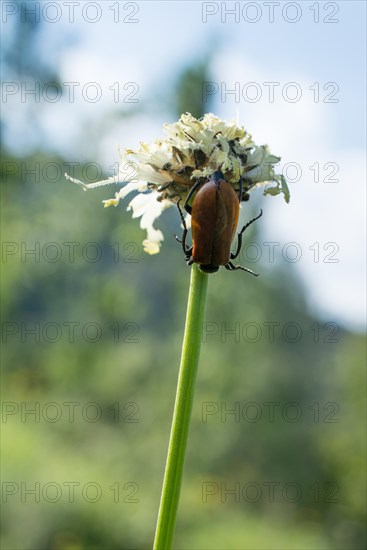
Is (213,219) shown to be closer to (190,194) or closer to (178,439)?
(190,194)

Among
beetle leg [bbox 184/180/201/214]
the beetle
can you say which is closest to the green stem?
the beetle

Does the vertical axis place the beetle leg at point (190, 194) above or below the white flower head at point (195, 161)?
below

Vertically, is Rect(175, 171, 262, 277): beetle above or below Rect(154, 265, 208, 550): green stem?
above

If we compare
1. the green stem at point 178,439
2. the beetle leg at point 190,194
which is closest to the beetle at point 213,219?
the beetle leg at point 190,194

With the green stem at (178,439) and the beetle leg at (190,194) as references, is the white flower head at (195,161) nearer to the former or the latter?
the beetle leg at (190,194)

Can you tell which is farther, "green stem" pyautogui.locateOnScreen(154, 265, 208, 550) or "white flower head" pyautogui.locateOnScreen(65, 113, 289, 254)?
"white flower head" pyautogui.locateOnScreen(65, 113, 289, 254)

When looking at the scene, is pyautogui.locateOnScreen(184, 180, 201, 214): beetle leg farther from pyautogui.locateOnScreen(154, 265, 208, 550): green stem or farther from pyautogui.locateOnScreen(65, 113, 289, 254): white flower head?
pyautogui.locateOnScreen(154, 265, 208, 550): green stem

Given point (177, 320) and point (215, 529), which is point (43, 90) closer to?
point (177, 320)
